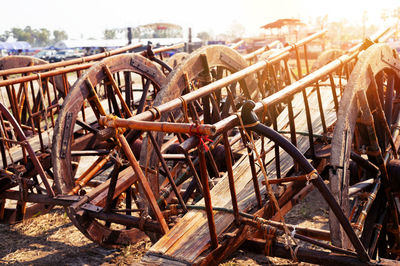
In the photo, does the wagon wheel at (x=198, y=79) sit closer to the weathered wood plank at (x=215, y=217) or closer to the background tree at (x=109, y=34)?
the weathered wood plank at (x=215, y=217)

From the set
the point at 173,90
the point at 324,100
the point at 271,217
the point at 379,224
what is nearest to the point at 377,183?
the point at 379,224

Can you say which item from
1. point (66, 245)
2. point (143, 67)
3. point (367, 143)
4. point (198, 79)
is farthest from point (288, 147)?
point (143, 67)

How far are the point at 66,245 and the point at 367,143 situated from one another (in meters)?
3.61

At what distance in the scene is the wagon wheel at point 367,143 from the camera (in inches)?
110

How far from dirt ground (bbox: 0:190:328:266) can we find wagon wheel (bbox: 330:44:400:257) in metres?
1.12

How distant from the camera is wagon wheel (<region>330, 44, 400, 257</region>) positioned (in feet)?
9.20

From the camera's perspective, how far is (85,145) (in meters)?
5.74

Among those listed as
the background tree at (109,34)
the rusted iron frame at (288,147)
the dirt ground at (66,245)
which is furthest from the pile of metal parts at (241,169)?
the background tree at (109,34)

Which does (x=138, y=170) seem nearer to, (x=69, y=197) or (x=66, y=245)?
(x=69, y=197)

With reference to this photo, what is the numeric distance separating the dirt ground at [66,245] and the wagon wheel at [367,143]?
44.1 inches

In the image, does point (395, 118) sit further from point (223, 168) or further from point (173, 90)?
point (173, 90)

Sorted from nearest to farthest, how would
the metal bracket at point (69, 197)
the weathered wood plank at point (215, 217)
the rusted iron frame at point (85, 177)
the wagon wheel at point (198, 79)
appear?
the weathered wood plank at point (215, 217)
the wagon wheel at point (198, 79)
the metal bracket at point (69, 197)
the rusted iron frame at point (85, 177)

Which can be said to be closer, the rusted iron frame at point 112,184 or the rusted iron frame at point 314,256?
the rusted iron frame at point 314,256

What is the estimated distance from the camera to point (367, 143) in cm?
354
